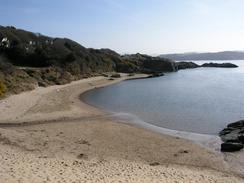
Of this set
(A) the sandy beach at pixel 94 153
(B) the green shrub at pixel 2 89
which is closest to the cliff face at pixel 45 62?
(B) the green shrub at pixel 2 89

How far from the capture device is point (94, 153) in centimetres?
1869

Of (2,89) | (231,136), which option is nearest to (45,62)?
(2,89)

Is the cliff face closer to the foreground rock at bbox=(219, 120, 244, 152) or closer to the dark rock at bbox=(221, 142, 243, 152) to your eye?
the foreground rock at bbox=(219, 120, 244, 152)

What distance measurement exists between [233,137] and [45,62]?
181 ft

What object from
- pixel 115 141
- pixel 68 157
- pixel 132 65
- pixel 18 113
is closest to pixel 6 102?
pixel 18 113

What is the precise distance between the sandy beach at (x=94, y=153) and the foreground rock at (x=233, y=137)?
95 cm

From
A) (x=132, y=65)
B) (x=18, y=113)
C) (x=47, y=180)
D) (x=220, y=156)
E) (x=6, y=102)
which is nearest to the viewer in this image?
(x=47, y=180)

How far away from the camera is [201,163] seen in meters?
17.9

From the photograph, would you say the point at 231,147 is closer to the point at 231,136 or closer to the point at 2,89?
the point at 231,136

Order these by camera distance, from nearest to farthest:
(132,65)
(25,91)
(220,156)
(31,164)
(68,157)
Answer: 1. (31,164)
2. (68,157)
3. (220,156)
4. (25,91)
5. (132,65)

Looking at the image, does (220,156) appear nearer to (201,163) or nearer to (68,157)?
(201,163)

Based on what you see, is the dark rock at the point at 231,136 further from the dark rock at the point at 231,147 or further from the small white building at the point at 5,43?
the small white building at the point at 5,43

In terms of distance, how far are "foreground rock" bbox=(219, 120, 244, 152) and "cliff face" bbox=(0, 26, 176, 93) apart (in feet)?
88.6

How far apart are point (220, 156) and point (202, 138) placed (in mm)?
4517
